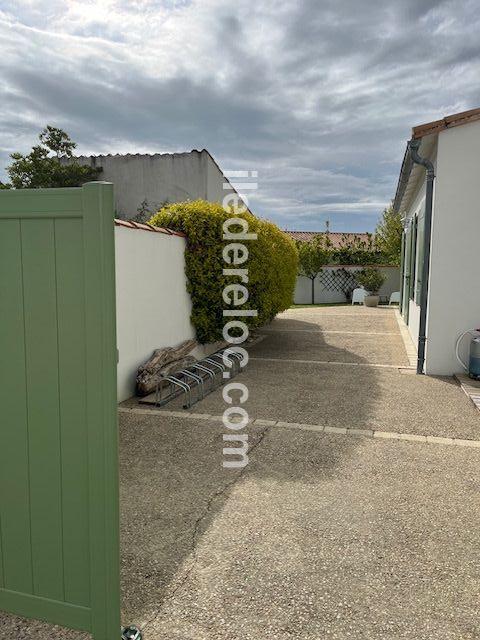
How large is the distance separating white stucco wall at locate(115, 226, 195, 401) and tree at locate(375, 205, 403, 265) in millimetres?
21738

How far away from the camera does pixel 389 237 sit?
30688 mm

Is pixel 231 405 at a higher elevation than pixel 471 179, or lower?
lower

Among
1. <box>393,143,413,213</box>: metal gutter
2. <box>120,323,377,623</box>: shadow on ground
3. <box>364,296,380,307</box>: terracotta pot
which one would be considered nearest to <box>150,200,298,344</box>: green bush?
<box>120,323,377,623</box>: shadow on ground

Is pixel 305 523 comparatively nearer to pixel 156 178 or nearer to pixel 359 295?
pixel 156 178

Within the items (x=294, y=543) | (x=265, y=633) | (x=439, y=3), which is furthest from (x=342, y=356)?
(x=265, y=633)

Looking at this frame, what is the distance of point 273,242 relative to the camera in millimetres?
10188

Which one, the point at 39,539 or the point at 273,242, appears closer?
the point at 39,539

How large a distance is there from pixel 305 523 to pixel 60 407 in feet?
6.63

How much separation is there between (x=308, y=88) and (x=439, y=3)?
2536 millimetres

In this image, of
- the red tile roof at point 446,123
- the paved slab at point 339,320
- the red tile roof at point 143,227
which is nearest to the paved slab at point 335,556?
the red tile roof at point 143,227

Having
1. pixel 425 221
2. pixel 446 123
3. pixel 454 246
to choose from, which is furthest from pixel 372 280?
pixel 446 123

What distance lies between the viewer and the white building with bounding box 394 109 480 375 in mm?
6902

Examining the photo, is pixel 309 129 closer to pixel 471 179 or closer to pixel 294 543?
pixel 471 179

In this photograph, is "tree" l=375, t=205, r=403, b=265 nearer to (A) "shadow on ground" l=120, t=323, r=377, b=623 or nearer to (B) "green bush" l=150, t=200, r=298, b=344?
(B) "green bush" l=150, t=200, r=298, b=344
